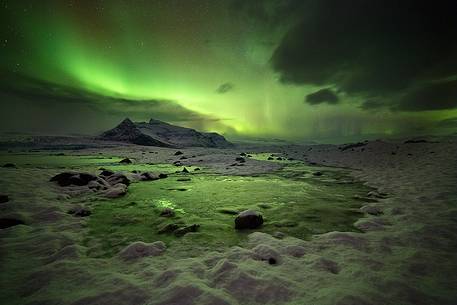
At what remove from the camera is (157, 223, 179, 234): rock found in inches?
163

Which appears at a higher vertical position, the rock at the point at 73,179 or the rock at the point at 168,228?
the rock at the point at 73,179

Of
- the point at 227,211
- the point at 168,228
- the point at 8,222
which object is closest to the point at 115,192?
the point at 8,222

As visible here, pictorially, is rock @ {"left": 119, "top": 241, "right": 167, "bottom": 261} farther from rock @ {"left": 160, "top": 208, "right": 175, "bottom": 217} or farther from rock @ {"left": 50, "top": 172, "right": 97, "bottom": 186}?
rock @ {"left": 50, "top": 172, "right": 97, "bottom": 186}

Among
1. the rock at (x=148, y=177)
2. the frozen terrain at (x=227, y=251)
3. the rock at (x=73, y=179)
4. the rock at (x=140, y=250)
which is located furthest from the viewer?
the rock at (x=148, y=177)

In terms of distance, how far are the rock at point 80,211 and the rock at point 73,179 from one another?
2626 mm

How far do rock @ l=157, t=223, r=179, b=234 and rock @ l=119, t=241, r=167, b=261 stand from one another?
0.57 meters

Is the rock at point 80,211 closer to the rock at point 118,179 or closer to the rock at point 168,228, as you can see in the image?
the rock at point 168,228

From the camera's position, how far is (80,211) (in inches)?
198

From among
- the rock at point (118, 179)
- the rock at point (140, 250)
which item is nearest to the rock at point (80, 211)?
the rock at point (140, 250)

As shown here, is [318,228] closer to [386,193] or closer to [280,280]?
[280,280]

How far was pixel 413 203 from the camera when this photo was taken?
5.46 m

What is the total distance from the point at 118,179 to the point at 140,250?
599 cm

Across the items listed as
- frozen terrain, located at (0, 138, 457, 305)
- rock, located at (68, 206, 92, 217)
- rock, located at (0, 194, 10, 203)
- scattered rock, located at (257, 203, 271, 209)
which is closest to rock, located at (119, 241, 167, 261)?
frozen terrain, located at (0, 138, 457, 305)

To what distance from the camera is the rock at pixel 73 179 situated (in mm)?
7406
